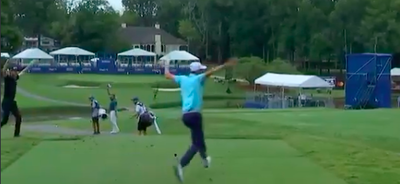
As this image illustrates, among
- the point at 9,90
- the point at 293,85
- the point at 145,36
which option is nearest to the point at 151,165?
the point at 9,90

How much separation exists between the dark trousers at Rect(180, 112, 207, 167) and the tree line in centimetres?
5012

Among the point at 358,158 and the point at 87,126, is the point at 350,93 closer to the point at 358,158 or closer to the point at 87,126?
the point at 87,126

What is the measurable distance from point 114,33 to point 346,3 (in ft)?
137

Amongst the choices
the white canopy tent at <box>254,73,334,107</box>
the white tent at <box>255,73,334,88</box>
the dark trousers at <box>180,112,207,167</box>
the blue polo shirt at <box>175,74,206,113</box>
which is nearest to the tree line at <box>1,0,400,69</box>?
the white tent at <box>255,73,334,88</box>

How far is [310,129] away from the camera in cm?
2384

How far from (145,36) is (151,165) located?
116 m

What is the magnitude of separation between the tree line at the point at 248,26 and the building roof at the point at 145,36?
4110mm

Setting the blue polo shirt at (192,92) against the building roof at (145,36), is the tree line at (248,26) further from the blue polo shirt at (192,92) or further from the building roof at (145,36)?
the blue polo shirt at (192,92)

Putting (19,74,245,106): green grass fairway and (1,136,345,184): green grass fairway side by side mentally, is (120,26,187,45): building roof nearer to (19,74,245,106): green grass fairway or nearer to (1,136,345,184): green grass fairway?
(19,74,245,106): green grass fairway

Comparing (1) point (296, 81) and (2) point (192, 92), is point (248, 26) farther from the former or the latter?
(2) point (192, 92)

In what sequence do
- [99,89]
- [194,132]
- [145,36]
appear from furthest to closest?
[145,36]
[99,89]
[194,132]

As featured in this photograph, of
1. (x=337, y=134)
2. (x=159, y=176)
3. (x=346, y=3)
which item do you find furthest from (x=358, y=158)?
(x=346, y=3)

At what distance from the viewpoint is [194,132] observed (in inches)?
417

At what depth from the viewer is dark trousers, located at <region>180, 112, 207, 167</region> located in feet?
34.0
